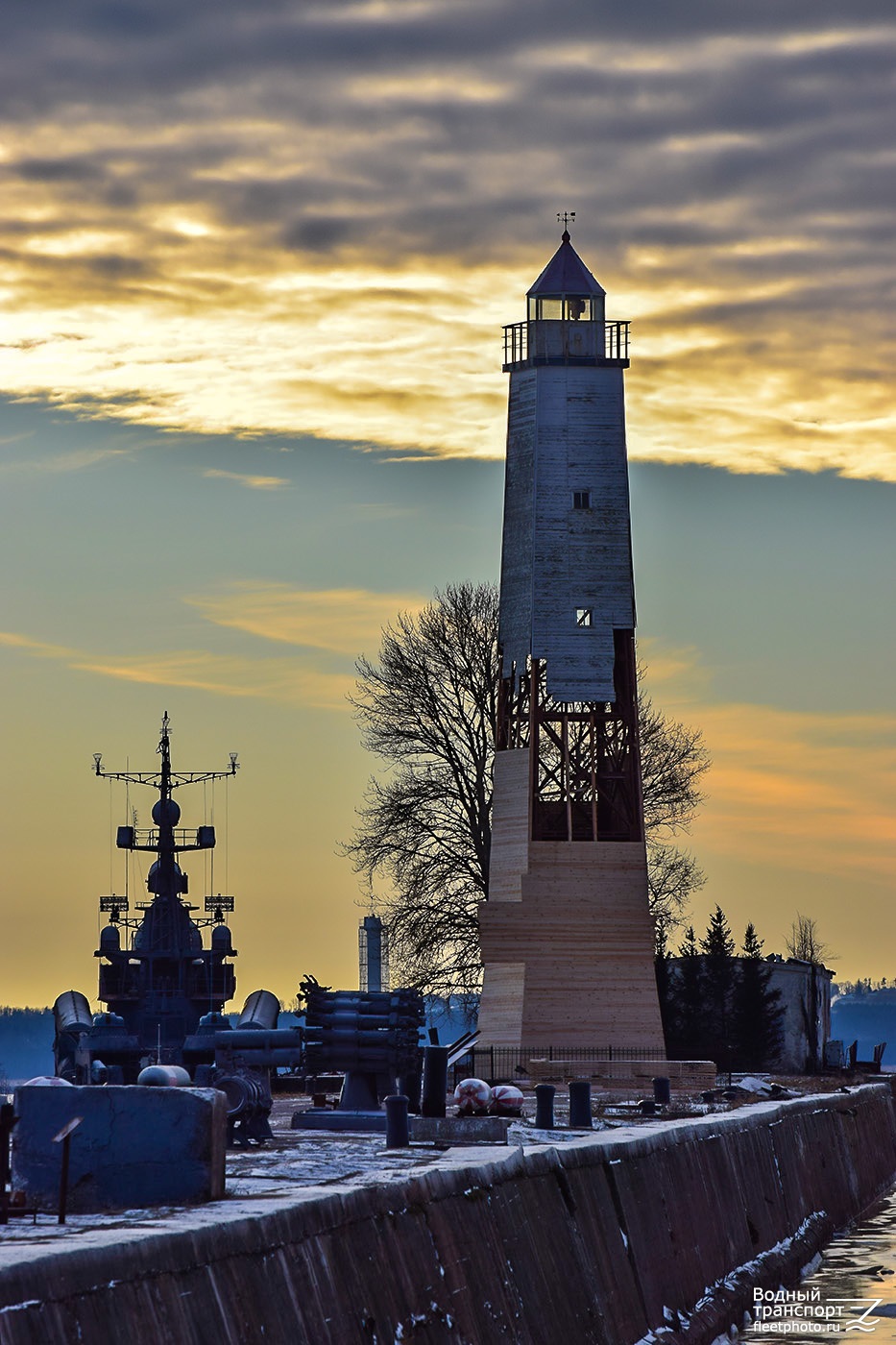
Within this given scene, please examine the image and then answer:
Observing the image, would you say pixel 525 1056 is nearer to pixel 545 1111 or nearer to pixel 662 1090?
pixel 662 1090

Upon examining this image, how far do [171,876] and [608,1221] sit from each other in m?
59.8

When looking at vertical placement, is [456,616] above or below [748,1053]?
above

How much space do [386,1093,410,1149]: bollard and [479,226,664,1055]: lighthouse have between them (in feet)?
110

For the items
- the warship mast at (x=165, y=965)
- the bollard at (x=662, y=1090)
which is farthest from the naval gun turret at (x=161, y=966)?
the bollard at (x=662, y=1090)

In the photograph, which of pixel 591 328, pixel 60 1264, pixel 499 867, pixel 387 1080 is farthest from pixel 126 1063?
pixel 60 1264

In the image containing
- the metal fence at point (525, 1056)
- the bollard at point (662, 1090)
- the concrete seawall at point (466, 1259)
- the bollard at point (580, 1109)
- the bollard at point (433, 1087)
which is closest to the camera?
the concrete seawall at point (466, 1259)

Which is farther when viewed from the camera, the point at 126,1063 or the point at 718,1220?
the point at 126,1063

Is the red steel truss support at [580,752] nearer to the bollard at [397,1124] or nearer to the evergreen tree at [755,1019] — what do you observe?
the evergreen tree at [755,1019]

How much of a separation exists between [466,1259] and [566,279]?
161ft

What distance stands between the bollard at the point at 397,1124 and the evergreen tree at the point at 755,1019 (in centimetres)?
5170

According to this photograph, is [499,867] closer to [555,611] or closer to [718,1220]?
[555,611]

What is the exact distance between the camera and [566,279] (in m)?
61.9

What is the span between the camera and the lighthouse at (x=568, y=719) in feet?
190

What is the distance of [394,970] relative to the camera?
6594 cm
